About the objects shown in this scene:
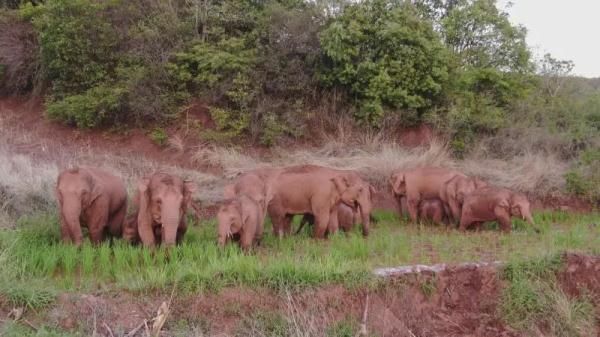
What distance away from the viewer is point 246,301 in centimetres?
724

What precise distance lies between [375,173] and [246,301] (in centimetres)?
860

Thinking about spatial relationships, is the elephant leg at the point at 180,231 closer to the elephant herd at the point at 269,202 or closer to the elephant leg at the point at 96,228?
the elephant herd at the point at 269,202

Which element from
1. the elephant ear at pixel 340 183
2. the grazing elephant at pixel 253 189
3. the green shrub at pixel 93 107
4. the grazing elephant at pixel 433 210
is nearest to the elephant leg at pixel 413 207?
the grazing elephant at pixel 433 210

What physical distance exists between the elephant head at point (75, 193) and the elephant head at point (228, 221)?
199cm

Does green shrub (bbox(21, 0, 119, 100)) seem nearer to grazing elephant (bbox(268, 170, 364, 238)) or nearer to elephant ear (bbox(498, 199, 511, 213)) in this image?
grazing elephant (bbox(268, 170, 364, 238))

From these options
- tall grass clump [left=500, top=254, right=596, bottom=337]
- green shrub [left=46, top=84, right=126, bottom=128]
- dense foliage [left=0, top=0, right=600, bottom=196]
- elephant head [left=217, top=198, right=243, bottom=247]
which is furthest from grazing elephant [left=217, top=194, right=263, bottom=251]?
green shrub [left=46, top=84, right=126, bottom=128]

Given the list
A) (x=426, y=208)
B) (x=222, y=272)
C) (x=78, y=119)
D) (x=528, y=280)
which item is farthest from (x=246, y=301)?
(x=78, y=119)

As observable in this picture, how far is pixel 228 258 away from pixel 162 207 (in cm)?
127

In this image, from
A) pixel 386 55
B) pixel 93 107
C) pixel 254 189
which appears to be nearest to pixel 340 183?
pixel 254 189

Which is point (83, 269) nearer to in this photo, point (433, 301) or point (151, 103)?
point (433, 301)

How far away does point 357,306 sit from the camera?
7508mm

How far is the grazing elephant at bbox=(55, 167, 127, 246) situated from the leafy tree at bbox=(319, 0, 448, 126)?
902 centimetres

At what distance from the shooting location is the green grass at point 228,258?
7.33 meters

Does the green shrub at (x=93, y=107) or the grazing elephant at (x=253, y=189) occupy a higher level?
the green shrub at (x=93, y=107)
